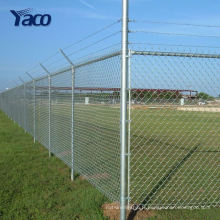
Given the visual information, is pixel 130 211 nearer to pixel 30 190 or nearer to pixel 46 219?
pixel 46 219

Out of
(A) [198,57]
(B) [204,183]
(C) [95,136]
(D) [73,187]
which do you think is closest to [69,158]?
(D) [73,187]

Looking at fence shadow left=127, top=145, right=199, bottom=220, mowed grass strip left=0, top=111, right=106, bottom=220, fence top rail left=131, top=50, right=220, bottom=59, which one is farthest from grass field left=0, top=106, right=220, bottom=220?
fence top rail left=131, top=50, right=220, bottom=59

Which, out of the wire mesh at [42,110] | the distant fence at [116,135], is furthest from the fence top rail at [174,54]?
the wire mesh at [42,110]

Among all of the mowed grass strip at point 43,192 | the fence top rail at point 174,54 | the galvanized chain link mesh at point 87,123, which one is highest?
the fence top rail at point 174,54

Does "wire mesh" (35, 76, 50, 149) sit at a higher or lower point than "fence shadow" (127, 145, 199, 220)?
higher

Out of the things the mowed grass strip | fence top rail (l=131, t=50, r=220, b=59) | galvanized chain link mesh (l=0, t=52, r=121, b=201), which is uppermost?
fence top rail (l=131, t=50, r=220, b=59)

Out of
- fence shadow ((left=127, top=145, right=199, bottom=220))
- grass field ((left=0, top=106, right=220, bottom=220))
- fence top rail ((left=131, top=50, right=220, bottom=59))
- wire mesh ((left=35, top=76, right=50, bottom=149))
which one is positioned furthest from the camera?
wire mesh ((left=35, top=76, right=50, bottom=149))

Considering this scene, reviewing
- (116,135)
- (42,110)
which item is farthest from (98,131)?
(42,110)

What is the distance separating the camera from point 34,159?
8.12 m

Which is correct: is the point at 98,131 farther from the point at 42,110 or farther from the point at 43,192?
the point at 42,110

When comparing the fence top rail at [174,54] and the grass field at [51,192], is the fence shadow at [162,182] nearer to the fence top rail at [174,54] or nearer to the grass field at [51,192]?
the grass field at [51,192]

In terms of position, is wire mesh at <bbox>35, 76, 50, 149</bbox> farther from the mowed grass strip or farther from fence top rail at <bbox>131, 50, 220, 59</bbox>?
fence top rail at <bbox>131, 50, 220, 59</bbox>

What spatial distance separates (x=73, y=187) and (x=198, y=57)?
3223 millimetres

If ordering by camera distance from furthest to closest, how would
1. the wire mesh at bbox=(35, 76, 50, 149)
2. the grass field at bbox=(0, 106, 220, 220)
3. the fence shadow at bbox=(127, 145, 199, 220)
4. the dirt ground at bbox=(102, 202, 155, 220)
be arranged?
the wire mesh at bbox=(35, 76, 50, 149), the grass field at bbox=(0, 106, 220, 220), the fence shadow at bbox=(127, 145, 199, 220), the dirt ground at bbox=(102, 202, 155, 220)
